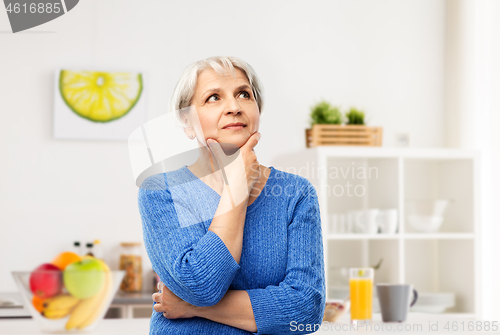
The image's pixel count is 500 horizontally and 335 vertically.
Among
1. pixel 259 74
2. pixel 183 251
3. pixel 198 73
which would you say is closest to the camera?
pixel 183 251

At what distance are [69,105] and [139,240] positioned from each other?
0.75m

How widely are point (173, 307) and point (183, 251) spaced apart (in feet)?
0.32

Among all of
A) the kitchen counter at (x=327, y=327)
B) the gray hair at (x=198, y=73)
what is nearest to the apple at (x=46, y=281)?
the kitchen counter at (x=327, y=327)

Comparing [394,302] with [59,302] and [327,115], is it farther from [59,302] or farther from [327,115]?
[327,115]

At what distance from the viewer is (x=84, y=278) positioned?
3.41ft

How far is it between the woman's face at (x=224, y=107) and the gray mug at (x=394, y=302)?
0.63m

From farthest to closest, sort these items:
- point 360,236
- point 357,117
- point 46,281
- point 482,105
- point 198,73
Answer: point 482,105 → point 357,117 → point 360,236 → point 46,281 → point 198,73

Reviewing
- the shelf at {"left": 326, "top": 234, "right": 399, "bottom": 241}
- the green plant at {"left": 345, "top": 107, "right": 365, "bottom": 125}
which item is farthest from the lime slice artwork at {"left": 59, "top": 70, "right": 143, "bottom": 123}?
the shelf at {"left": 326, "top": 234, "right": 399, "bottom": 241}

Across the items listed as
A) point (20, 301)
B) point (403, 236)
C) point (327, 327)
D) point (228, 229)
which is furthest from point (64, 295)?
point (403, 236)

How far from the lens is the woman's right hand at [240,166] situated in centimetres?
86

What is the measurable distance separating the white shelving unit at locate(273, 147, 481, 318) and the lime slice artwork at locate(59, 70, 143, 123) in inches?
32.3

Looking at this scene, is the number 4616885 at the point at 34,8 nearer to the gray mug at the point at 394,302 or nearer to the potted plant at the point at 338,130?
the potted plant at the point at 338,130

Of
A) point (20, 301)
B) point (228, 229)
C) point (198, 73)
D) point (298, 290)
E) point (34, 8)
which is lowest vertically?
point (20, 301)

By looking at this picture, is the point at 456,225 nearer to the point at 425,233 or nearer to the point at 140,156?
the point at 425,233
